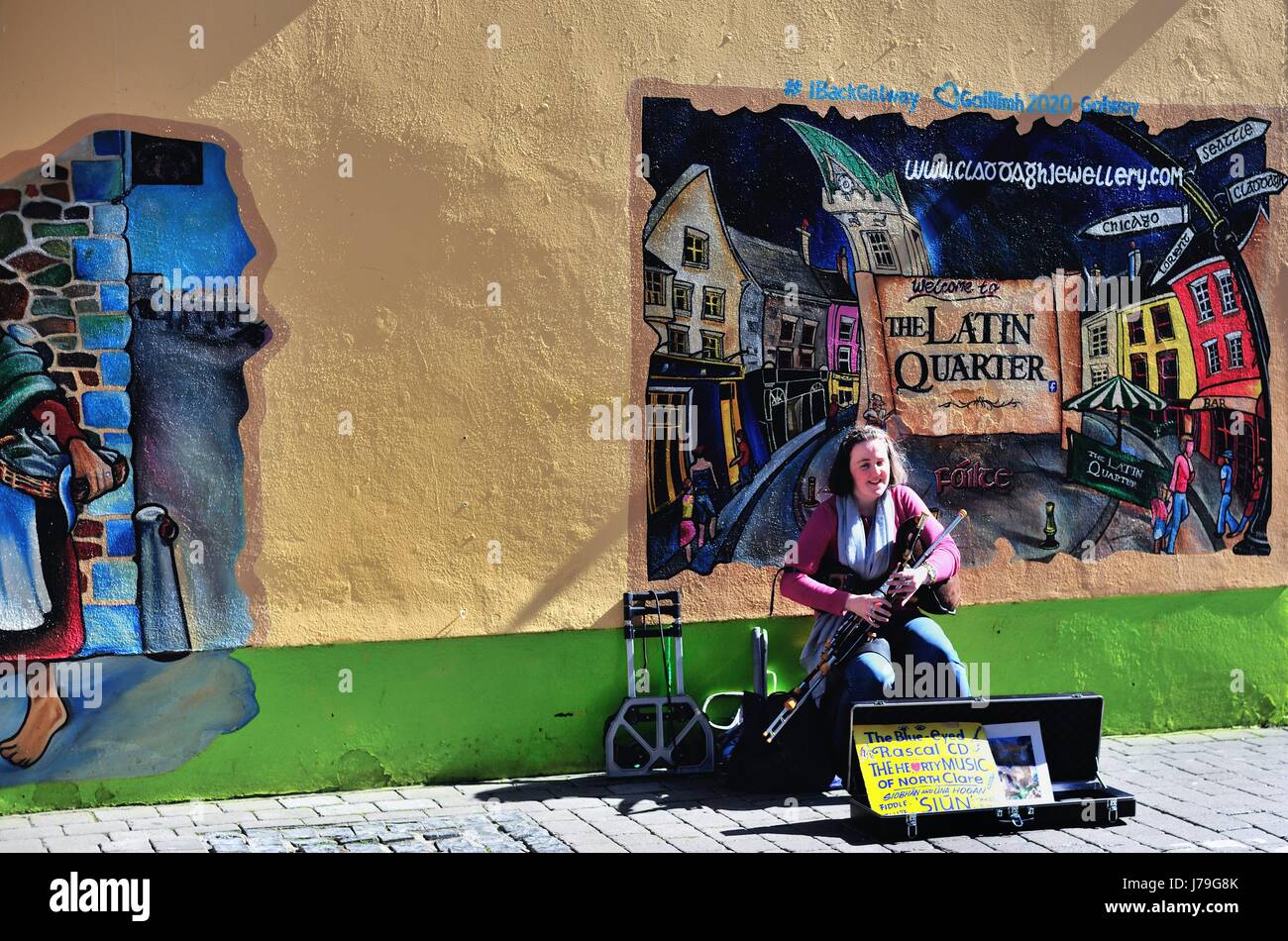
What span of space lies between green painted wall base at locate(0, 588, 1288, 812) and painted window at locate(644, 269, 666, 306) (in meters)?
1.63

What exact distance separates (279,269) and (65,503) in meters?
1.40

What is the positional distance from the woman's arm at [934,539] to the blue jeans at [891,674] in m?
0.26

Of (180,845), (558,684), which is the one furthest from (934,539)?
(180,845)

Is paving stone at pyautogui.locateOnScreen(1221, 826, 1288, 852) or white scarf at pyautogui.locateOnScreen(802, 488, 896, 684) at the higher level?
white scarf at pyautogui.locateOnScreen(802, 488, 896, 684)

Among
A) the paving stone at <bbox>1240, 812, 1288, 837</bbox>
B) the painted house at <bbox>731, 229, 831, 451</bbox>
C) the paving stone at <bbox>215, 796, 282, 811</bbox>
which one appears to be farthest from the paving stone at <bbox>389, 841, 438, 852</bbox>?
the paving stone at <bbox>1240, 812, 1288, 837</bbox>

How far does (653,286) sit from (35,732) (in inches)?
138

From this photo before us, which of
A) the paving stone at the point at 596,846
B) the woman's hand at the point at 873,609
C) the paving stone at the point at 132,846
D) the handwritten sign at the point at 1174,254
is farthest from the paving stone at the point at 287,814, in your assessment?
the handwritten sign at the point at 1174,254

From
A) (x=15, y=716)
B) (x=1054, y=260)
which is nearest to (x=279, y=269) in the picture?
(x=15, y=716)

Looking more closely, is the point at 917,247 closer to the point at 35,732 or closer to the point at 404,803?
the point at 404,803

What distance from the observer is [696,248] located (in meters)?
7.22

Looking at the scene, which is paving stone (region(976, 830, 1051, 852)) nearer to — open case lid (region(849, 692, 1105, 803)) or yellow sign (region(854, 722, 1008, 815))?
yellow sign (region(854, 722, 1008, 815))

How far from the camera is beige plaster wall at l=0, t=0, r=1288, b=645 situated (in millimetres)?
6527

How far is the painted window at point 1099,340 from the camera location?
309 inches

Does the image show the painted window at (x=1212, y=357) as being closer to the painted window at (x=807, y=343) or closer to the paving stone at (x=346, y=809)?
the painted window at (x=807, y=343)
